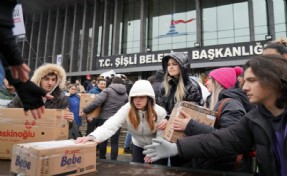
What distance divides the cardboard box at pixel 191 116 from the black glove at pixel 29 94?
3.64 ft

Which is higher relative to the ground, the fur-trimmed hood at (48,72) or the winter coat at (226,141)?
the fur-trimmed hood at (48,72)

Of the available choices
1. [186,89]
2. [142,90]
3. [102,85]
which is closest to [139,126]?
[142,90]

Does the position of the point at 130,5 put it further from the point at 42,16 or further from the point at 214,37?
the point at 42,16

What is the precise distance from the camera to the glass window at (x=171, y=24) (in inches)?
798

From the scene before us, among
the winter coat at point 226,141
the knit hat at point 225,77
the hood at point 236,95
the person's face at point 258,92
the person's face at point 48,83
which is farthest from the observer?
the person's face at point 48,83

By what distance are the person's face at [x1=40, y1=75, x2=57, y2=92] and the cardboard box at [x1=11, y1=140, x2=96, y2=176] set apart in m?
1.52

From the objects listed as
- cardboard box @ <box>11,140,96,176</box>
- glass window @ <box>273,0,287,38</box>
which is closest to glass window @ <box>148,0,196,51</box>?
glass window @ <box>273,0,287,38</box>

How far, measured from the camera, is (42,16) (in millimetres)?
28938

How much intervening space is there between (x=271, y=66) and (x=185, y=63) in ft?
4.86

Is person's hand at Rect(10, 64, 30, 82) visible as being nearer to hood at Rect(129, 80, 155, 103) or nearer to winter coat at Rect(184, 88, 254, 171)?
winter coat at Rect(184, 88, 254, 171)

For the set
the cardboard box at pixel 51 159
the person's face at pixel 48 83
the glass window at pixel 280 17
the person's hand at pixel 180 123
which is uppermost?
the glass window at pixel 280 17

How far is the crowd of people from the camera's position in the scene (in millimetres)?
1670

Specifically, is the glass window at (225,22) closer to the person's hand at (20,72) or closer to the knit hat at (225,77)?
the knit hat at (225,77)

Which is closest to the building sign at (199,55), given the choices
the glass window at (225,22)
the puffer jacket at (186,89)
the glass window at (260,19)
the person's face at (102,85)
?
the glass window at (225,22)
